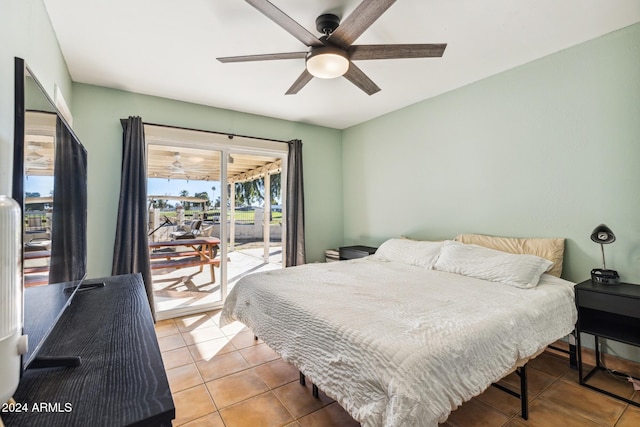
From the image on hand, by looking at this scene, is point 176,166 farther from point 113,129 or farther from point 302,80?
point 302,80

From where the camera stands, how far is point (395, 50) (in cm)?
193

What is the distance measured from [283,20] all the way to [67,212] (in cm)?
145

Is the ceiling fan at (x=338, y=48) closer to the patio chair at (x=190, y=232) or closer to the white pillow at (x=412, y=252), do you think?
the white pillow at (x=412, y=252)

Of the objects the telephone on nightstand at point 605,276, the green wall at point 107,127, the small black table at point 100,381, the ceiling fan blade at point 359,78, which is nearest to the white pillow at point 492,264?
the telephone on nightstand at point 605,276

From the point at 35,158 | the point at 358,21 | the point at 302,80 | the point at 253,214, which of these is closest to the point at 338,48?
the point at 358,21

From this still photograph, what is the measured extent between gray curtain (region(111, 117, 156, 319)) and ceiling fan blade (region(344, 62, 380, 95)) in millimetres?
2301

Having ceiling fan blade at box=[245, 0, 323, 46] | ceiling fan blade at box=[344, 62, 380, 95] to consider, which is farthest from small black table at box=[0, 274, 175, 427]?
ceiling fan blade at box=[344, 62, 380, 95]

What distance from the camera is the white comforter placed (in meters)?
1.21

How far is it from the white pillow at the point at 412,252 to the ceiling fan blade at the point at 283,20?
2120mm

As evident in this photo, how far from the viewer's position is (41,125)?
3.26 feet

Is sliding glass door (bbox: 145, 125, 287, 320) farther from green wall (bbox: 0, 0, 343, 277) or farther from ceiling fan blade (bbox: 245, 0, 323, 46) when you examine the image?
ceiling fan blade (bbox: 245, 0, 323, 46)

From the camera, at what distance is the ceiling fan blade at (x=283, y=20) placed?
4.99 ft

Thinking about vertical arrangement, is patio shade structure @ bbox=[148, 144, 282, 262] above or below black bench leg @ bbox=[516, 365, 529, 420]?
above

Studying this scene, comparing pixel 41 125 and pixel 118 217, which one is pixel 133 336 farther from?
pixel 118 217
